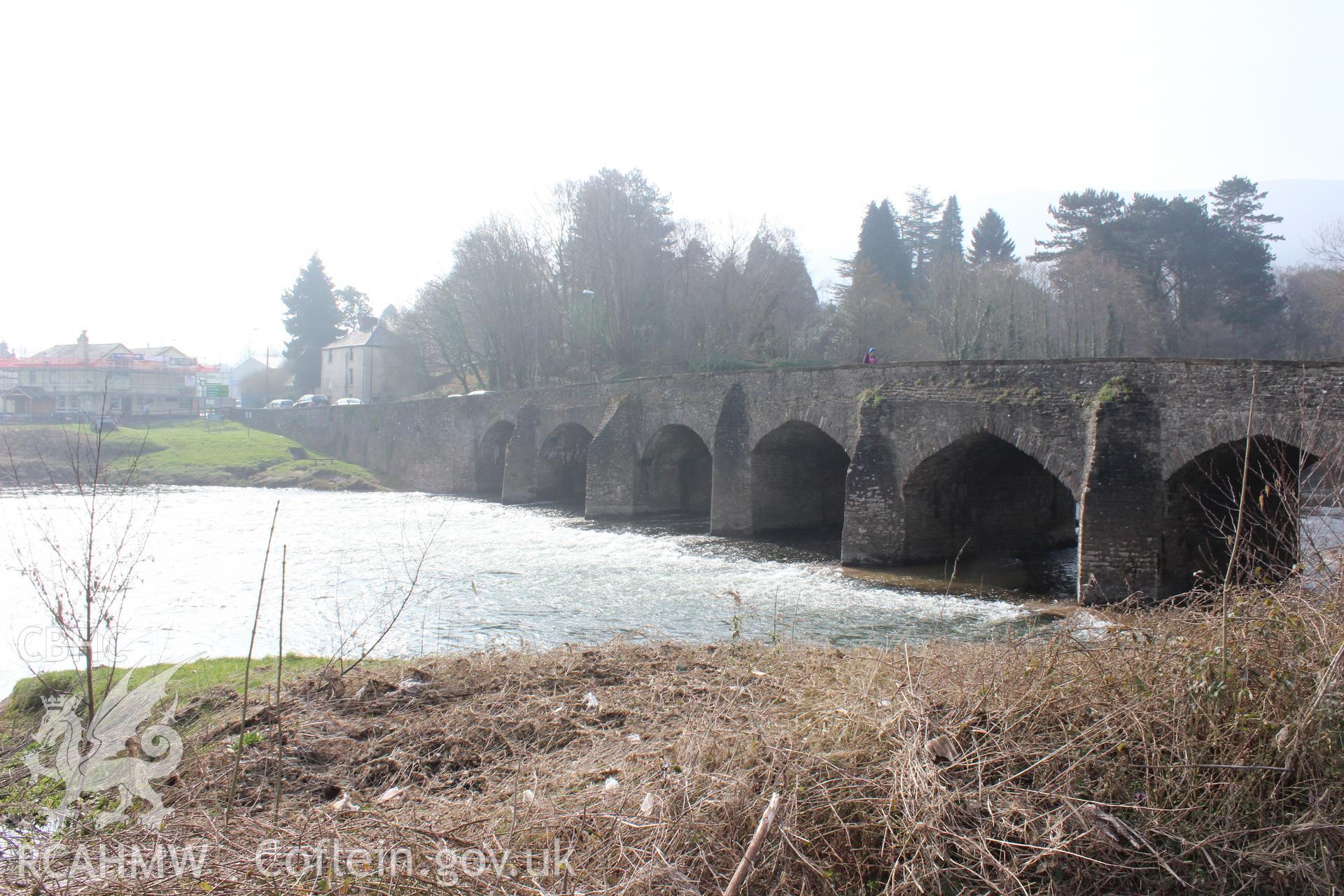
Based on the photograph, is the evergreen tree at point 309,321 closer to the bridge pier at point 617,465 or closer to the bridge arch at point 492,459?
the bridge arch at point 492,459

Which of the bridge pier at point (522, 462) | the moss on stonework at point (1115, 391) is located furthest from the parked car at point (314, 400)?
the moss on stonework at point (1115, 391)

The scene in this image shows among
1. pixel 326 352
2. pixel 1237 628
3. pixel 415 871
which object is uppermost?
pixel 326 352

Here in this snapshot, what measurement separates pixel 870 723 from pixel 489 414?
33.6 metres

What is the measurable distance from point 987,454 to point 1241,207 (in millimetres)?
35837

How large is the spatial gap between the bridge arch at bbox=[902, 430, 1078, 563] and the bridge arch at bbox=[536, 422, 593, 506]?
16.4 metres

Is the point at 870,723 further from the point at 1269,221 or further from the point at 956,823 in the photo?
the point at 1269,221

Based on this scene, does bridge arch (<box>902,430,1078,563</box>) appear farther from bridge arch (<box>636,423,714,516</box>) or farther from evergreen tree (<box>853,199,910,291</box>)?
evergreen tree (<box>853,199,910,291</box>)

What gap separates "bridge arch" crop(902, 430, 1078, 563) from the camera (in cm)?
1783

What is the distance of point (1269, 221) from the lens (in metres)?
42.8

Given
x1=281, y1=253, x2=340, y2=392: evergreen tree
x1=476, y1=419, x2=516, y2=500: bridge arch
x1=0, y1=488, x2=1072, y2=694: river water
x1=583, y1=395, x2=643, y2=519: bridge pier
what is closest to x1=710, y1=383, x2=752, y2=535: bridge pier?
x1=0, y1=488, x2=1072, y2=694: river water

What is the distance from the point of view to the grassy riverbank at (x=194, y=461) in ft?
125

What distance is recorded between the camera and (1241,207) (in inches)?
1726

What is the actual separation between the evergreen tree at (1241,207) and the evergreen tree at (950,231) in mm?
18698

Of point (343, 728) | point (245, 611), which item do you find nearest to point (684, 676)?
point (343, 728)
